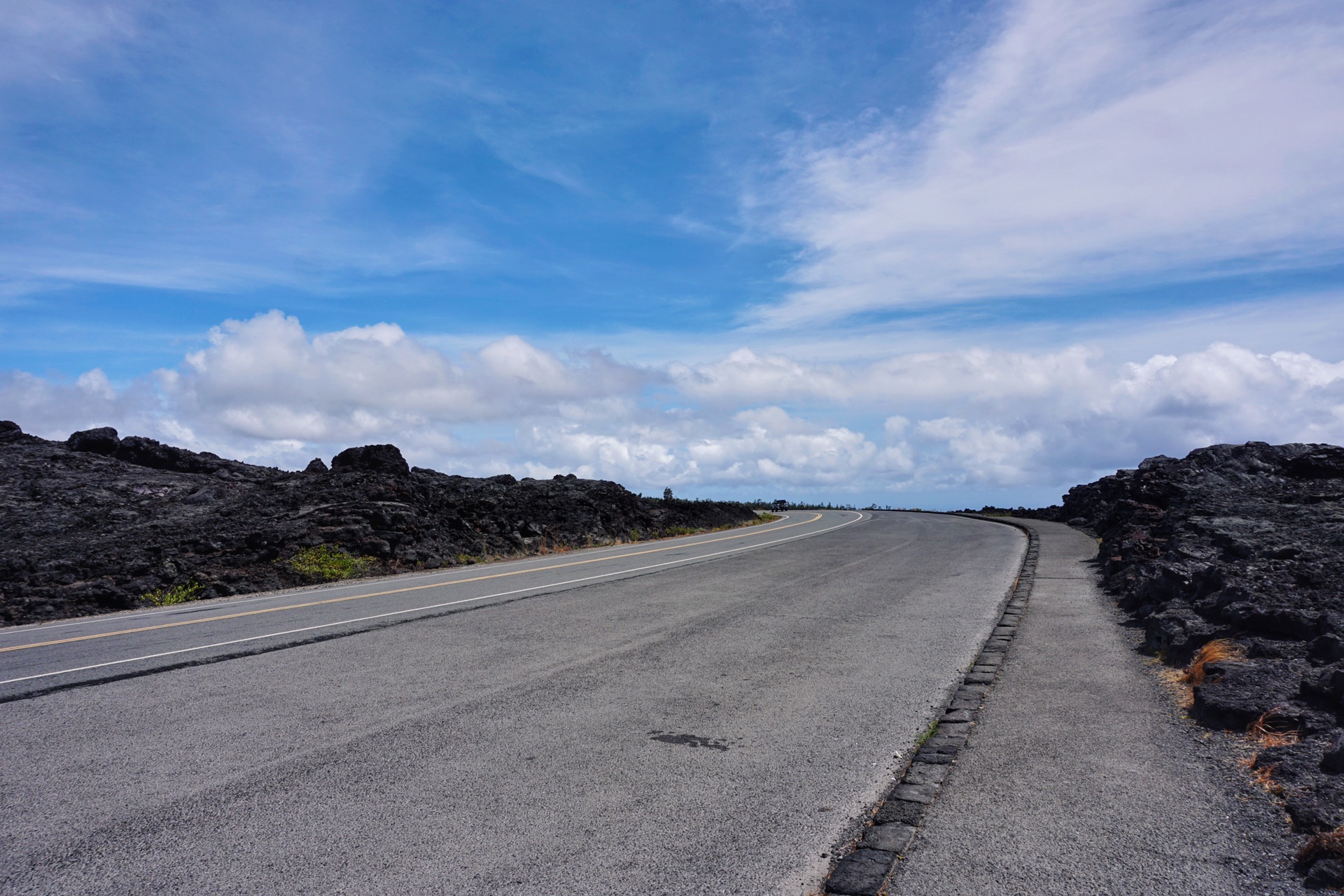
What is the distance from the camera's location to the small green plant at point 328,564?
17625 mm

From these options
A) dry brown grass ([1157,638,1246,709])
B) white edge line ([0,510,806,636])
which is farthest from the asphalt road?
dry brown grass ([1157,638,1246,709])

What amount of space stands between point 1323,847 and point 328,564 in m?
18.0

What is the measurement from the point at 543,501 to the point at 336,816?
83.2 ft

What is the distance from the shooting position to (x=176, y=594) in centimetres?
1513

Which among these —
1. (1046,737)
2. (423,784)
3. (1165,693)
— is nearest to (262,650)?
(423,784)

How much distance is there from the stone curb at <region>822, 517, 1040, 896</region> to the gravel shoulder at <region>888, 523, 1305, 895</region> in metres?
0.06

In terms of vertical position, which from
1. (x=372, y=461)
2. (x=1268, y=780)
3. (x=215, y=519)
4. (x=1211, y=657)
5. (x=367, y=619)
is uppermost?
(x=372, y=461)

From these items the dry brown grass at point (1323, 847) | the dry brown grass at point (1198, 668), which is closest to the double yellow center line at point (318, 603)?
the dry brown grass at point (1198, 668)

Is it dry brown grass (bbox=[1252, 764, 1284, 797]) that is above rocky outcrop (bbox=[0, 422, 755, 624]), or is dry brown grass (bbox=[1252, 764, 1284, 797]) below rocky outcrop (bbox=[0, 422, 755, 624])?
below

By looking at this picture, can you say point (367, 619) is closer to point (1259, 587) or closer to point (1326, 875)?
point (1326, 875)

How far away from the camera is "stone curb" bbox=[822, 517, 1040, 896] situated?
3508 millimetres

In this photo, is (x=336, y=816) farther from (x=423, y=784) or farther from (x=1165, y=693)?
(x=1165, y=693)

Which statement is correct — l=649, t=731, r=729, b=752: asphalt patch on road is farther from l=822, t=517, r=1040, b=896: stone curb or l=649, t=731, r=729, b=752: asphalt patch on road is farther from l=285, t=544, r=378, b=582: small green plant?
l=285, t=544, r=378, b=582: small green plant

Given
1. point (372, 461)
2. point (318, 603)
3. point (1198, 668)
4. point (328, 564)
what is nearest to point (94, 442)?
point (372, 461)
